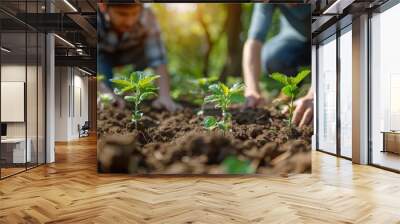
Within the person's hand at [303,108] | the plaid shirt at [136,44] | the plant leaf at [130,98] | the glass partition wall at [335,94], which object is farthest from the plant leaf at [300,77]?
the glass partition wall at [335,94]

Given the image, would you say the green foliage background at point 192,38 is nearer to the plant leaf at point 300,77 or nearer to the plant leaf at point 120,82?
the plant leaf at point 300,77

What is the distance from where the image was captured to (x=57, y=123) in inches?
581

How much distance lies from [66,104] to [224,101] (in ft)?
32.8

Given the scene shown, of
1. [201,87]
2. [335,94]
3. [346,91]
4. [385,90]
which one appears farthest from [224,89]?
[335,94]

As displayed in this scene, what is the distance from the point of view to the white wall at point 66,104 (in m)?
14.7

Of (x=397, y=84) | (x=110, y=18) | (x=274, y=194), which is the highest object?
(x=110, y=18)

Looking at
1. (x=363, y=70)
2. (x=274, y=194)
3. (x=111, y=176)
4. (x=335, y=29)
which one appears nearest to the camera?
(x=274, y=194)

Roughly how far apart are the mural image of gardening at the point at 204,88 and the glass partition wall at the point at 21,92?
54.0 inches

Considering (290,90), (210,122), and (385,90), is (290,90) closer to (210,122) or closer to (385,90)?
(210,122)

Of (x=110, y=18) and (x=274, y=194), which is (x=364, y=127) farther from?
(x=110, y=18)

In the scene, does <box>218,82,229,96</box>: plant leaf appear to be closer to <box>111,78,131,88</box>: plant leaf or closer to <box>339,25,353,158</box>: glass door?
<box>111,78,131,88</box>: plant leaf

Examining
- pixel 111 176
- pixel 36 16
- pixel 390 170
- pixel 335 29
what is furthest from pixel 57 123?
pixel 390 170

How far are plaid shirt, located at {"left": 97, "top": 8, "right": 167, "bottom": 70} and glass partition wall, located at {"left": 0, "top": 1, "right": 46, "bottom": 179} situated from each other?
136 cm

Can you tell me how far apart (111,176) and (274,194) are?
2.69 m
